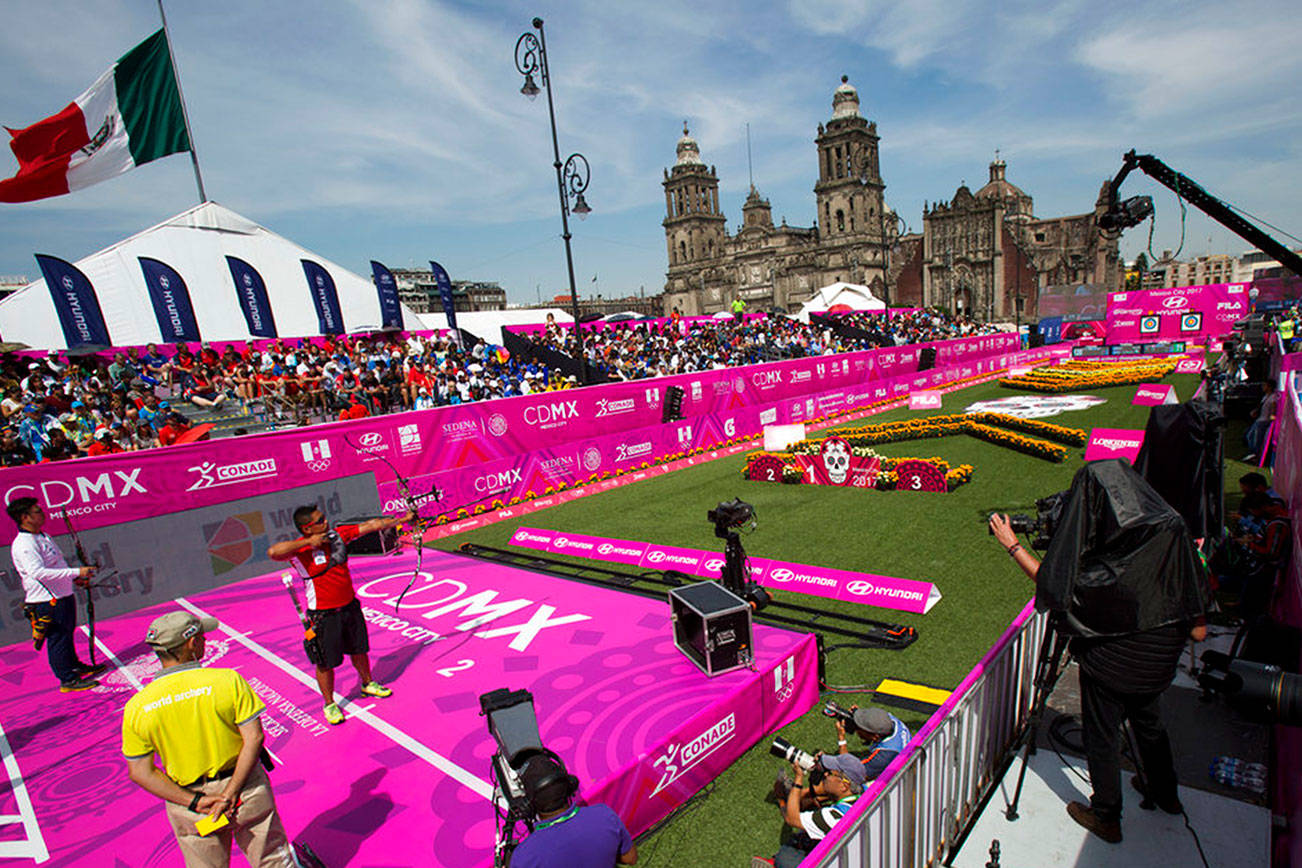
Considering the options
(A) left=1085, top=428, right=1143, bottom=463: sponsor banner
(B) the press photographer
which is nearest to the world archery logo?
(B) the press photographer

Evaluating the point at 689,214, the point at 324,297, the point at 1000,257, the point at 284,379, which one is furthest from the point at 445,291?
the point at 689,214

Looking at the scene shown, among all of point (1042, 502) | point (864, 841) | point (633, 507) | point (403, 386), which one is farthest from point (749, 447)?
point (864, 841)

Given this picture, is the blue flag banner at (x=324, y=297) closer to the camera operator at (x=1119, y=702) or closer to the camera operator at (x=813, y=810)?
the camera operator at (x=813, y=810)

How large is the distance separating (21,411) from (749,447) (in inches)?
707

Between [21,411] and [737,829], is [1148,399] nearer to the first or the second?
[737,829]

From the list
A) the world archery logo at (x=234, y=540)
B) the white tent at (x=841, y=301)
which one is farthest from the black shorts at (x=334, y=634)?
the white tent at (x=841, y=301)

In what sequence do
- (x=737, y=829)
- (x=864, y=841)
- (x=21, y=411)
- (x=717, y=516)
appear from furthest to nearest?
(x=21, y=411)
(x=717, y=516)
(x=737, y=829)
(x=864, y=841)

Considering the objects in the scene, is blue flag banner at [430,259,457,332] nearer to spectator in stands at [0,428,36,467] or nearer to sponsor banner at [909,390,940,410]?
spectator in stands at [0,428,36,467]

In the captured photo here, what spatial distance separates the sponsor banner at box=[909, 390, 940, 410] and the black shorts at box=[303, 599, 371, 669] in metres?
22.7

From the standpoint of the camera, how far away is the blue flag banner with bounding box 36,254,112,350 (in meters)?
18.6

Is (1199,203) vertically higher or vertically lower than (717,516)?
higher

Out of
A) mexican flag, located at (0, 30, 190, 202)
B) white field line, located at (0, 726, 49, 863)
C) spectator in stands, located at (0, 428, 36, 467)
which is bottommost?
white field line, located at (0, 726, 49, 863)

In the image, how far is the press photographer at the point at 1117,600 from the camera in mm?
3375

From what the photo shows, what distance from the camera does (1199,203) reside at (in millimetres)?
8859
